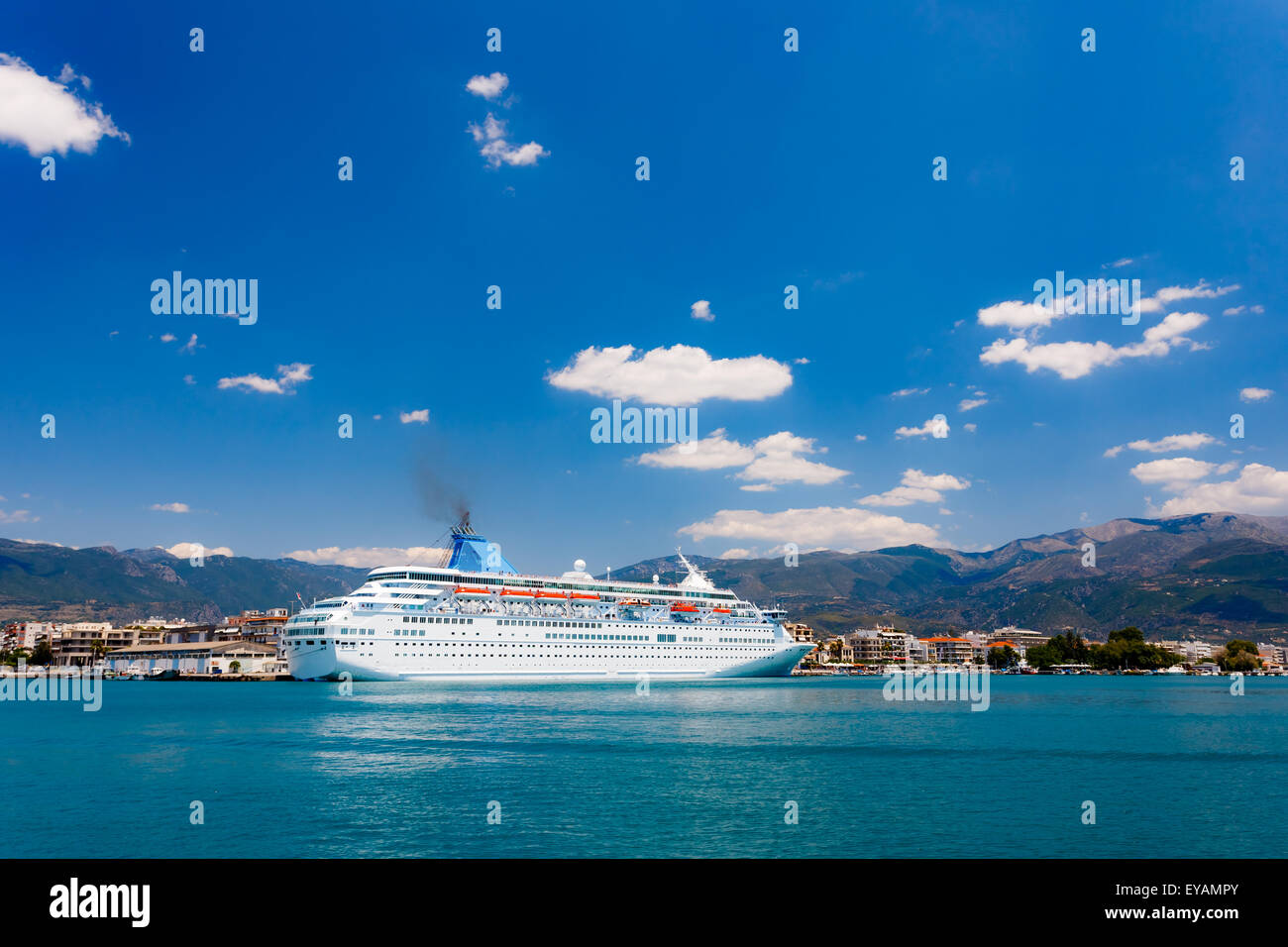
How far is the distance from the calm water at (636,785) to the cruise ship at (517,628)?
25631 mm

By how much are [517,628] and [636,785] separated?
6169 cm

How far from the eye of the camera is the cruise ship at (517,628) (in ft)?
257

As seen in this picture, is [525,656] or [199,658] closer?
[525,656]

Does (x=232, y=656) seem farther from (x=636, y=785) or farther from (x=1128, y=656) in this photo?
(x=1128, y=656)

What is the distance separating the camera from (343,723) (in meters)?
46.0

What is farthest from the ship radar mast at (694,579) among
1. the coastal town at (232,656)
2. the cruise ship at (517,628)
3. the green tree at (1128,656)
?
the green tree at (1128,656)

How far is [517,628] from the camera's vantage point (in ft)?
286

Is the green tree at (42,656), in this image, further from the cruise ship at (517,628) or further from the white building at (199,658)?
the cruise ship at (517,628)

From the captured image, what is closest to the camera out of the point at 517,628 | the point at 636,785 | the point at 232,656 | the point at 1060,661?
the point at 636,785

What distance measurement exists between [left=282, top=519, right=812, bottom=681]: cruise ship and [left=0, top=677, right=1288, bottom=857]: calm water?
25.6 m

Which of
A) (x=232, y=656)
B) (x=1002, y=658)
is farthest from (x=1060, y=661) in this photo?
(x=232, y=656)
